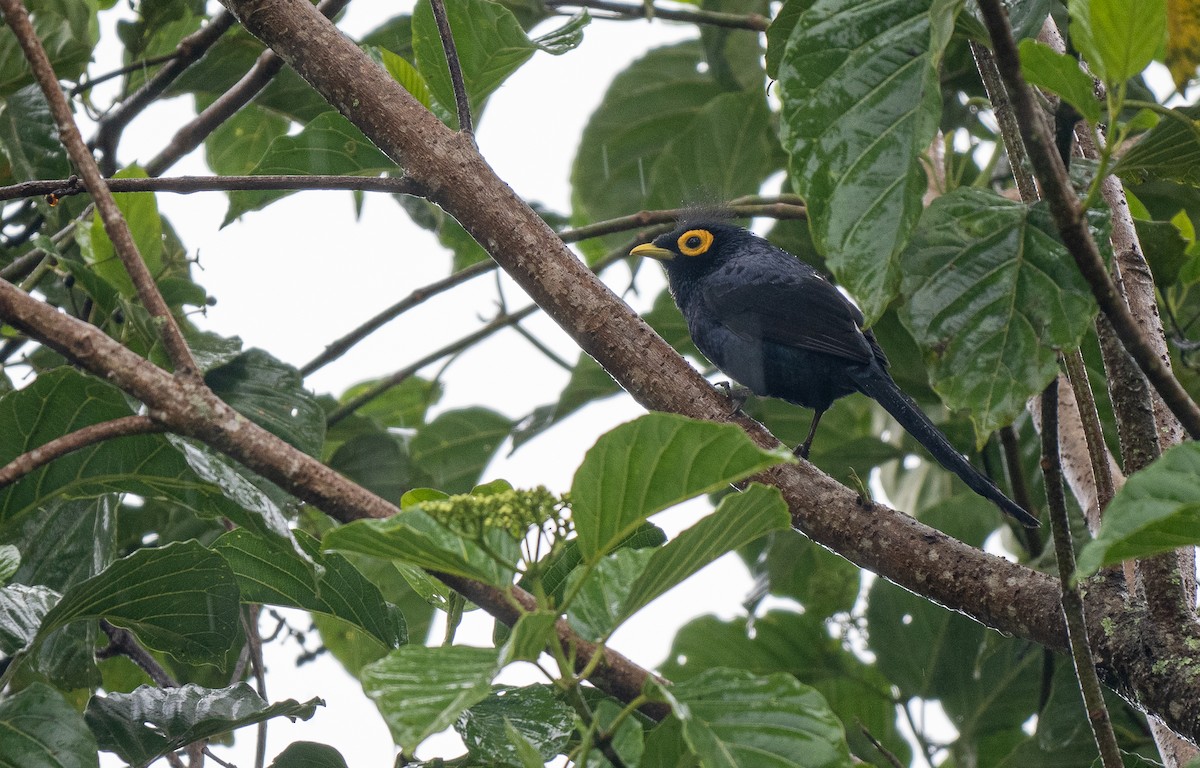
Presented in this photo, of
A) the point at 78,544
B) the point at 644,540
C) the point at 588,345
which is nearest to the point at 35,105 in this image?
the point at 78,544

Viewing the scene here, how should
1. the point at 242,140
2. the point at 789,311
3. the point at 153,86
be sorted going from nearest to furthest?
the point at 153,86
the point at 789,311
the point at 242,140

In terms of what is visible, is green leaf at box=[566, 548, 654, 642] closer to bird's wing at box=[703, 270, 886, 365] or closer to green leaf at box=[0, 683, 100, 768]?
green leaf at box=[0, 683, 100, 768]

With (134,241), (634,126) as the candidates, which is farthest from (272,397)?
(634,126)

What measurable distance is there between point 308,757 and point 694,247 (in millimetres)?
3368

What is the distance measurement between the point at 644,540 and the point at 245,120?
328 centimetres

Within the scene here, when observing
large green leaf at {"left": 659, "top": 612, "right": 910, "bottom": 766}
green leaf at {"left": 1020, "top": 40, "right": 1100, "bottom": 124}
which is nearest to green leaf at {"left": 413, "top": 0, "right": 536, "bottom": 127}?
green leaf at {"left": 1020, "top": 40, "right": 1100, "bottom": 124}

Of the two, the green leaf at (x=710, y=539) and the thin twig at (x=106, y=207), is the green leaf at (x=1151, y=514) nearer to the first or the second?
the green leaf at (x=710, y=539)

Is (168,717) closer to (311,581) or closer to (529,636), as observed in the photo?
(311,581)

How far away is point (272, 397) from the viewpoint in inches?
114

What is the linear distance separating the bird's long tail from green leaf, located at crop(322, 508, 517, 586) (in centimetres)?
190

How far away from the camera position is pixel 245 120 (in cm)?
471

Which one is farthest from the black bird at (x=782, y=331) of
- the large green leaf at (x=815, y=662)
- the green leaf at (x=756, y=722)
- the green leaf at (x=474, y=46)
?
the green leaf at (x=756, y=722)

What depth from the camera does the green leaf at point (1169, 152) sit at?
71.6 inches

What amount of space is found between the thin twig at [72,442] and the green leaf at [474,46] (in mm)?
1210
